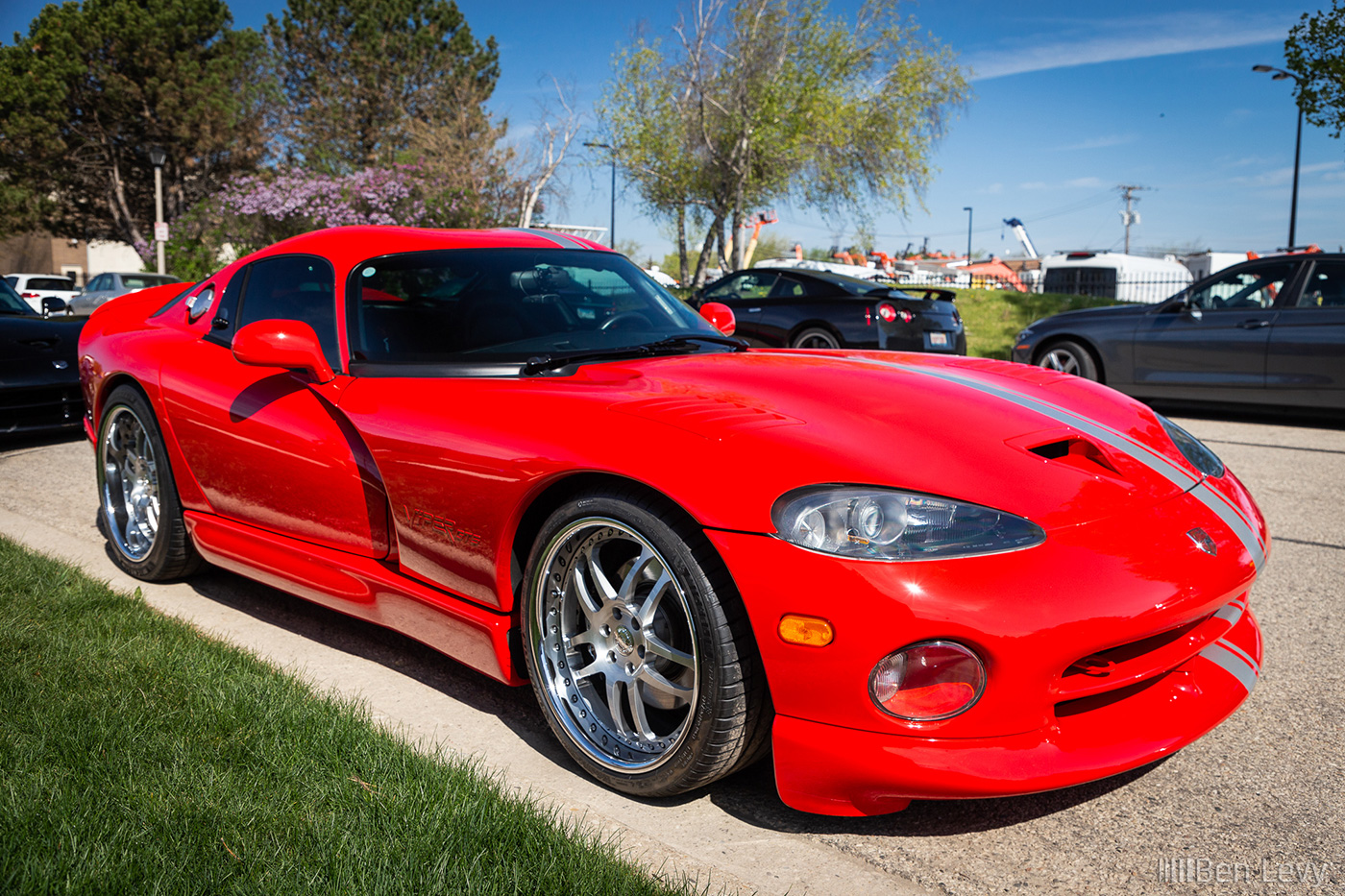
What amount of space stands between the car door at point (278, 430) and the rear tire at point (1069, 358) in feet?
25.1

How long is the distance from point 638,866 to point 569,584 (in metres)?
0.71

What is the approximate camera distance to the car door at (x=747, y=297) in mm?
11180

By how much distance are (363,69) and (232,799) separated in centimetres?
3868

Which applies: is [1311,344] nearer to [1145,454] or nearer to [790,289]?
[790,289]

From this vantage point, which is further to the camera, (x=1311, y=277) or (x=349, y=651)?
(x=1311, y=277)

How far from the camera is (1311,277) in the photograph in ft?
26.9

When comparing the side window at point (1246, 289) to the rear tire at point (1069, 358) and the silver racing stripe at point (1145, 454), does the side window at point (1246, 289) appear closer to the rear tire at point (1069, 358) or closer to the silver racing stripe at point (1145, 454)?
the rear tire at point (1069, 358)

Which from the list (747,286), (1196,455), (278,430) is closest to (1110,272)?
(747,286)

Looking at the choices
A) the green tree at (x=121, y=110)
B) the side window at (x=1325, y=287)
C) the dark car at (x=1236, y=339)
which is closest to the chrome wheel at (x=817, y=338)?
the dark car at (x=1236, y=339)

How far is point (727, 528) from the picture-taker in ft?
6.66

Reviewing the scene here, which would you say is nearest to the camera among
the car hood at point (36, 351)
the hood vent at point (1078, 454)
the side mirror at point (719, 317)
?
the hood vent at point (1078, 454)

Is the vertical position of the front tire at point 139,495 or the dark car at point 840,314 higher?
the dark car at point 840,314

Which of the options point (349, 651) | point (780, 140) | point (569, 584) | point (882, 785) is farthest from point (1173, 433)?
point (780, 140)

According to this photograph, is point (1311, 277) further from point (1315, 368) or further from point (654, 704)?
point (654, 704)
